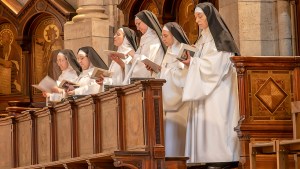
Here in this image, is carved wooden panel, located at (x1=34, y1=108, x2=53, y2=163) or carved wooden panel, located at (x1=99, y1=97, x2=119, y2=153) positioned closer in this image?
carved wooden panel, located at (x1=99, y1=97, x2=119, y2=153)

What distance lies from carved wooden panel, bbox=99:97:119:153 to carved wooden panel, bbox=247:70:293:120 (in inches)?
64.7

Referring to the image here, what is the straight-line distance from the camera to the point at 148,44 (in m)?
13.1

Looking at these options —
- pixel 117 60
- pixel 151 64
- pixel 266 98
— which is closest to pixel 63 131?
pixel 117 60

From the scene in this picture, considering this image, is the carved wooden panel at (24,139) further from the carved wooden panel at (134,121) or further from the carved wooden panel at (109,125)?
the carved wooden panel at (134,121)

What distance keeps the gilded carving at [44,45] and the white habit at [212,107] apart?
7880 mm

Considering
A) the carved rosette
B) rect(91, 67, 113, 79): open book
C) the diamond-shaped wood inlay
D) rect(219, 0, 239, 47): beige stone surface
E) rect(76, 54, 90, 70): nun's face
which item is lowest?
the diamond-shaped wood inlay

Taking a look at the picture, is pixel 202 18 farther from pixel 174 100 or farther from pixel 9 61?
pixel 9 61

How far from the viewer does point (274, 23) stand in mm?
14312

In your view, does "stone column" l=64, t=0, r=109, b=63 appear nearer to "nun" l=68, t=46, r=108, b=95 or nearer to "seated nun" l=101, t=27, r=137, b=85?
"nun" l=68, t=46, r=108, b=95

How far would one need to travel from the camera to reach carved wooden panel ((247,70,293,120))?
448 inches

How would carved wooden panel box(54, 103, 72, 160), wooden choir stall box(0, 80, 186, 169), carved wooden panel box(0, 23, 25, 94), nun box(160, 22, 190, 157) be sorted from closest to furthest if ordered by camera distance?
wooden choir stall box(0, 80, 186, 169)
nun box(160, 22, 190, 157)
carved wooden panel box(54, 103, 72, 160)
carved wooden panel box(0, 23, 25, 94)

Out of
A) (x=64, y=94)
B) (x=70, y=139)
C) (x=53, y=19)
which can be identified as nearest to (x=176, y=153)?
(x=70, y=139)

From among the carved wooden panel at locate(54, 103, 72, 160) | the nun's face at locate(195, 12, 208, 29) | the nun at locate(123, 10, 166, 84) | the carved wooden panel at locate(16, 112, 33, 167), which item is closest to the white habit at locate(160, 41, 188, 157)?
the nun at locate(123, 10, 166, 84)

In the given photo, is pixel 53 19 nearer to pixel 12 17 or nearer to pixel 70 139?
pixel 12 17
